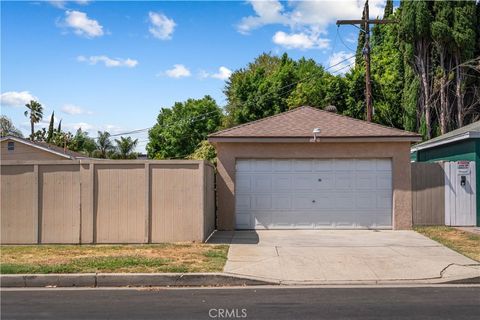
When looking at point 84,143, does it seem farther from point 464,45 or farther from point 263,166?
point 263,166

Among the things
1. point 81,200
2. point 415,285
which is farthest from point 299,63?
point 415,285

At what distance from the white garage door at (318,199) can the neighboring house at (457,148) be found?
103 inches

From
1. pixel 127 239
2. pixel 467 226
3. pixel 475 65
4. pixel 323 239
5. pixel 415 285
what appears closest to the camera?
pixel 415 285

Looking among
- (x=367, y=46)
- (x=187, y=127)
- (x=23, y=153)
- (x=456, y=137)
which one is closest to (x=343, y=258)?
(x=456, y=137)

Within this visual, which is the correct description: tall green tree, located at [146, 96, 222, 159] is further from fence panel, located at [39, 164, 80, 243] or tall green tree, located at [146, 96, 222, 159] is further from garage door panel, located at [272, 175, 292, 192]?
fence panel, located at [39, 164, 80, 243]

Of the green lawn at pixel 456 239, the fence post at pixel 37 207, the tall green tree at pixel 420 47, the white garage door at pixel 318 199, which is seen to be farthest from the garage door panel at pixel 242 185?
the tall green tree at pixel 420 47

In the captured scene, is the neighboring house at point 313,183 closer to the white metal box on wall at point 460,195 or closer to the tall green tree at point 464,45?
the white metal box on wall at point 460,195

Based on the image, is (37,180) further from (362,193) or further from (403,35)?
(403,35)

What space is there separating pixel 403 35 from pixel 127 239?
2409 centimetres

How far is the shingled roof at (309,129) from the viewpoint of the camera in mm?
15867

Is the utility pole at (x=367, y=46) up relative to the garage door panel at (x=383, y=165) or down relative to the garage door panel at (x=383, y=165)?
up

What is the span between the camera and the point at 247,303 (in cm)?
783

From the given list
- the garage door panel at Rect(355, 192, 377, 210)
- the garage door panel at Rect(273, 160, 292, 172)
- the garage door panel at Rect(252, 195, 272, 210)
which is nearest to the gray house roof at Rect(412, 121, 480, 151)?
the garage door panel at Rect(355, 192, 377, 210)

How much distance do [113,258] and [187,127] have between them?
135 feet
